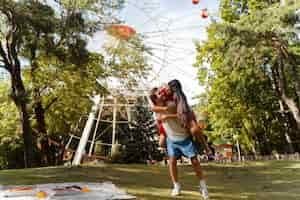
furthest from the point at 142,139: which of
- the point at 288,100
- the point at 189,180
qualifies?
the point at 189,180

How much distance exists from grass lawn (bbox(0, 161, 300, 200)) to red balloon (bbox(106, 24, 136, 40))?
20.3 feet

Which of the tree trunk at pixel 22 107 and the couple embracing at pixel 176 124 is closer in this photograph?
the couple embracing at pixel 176 124

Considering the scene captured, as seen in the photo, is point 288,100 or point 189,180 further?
point 288,100

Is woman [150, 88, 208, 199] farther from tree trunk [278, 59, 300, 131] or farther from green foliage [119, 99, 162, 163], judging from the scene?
tree trunk [278, 59, 300, 131]

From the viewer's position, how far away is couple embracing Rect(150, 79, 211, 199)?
417 centimetres

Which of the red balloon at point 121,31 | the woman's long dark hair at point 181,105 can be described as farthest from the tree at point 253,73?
the woman's long dark hair at point 181,105

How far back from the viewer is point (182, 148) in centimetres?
427

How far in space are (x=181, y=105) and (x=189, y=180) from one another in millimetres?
2491

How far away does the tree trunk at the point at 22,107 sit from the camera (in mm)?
9922

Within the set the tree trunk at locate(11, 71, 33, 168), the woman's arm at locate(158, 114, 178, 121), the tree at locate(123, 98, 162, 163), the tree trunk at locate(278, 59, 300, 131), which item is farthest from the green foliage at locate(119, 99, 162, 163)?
the woman's arm at locate(158, 114, 178, 121)

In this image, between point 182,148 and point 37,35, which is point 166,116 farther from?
point 37,35

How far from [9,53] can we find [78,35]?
2577mm

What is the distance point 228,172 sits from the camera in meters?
7.47

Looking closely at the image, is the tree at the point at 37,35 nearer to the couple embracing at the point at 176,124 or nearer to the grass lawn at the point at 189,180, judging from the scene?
the grass lawn at the point at 189,180
